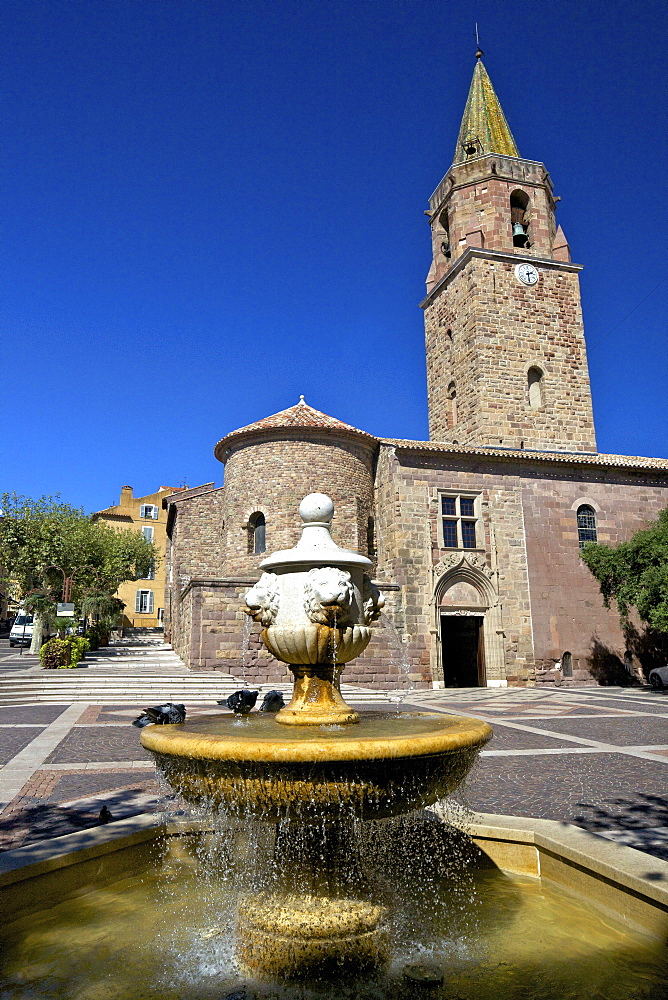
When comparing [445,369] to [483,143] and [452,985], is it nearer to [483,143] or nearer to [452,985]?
[483,143]

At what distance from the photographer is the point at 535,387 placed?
27938 millimetres

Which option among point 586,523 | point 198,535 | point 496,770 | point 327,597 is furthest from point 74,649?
point 586,523

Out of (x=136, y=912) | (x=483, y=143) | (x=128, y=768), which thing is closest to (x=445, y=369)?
(x=483, y=143)

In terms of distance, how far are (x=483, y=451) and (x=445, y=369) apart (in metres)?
7.75

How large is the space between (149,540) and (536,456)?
1530 inches

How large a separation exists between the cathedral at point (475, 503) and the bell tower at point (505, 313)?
0.28 ft

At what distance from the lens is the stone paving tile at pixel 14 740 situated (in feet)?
26.3

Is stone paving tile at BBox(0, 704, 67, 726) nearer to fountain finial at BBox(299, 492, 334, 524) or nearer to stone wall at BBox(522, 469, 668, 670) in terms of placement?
fountain finial at BBox(299, 492, 334, 524)

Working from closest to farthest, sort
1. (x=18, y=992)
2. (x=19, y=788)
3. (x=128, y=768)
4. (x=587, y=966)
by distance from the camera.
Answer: (x=18, y=992) → (x=587, y=966) → (x=19, y=788) → (x=128, y=768)

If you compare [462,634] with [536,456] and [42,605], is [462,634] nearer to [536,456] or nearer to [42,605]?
[536,456]

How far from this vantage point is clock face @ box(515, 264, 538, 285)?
28.2 m

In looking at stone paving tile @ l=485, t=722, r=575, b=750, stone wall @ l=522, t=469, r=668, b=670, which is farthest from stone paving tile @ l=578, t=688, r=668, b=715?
stone paving tile @ l=485, t=722, r=575, b=750

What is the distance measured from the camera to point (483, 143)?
97.3 ft

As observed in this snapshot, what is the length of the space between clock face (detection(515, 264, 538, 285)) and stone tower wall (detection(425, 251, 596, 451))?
245mm
